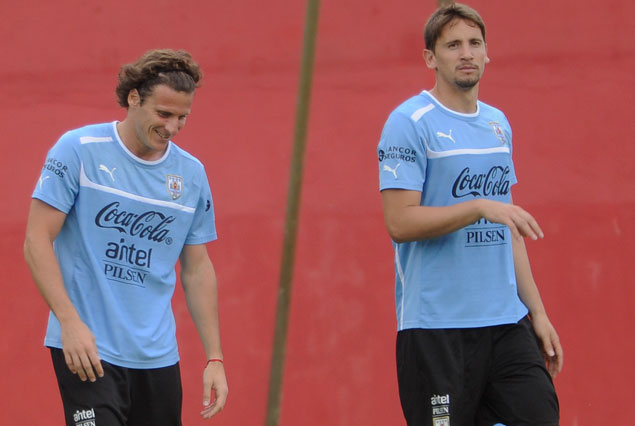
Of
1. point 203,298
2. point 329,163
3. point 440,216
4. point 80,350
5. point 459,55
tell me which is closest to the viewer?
point 80,350

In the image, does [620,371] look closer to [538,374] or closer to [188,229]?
[538,374]

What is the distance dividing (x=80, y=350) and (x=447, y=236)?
3.87ft

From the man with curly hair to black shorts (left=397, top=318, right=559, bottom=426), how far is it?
662 mm

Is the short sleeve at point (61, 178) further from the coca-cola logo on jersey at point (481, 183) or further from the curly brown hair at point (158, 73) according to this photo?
the coca-cola logo on jersey at point (481, 183)

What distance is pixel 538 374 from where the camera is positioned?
3.09 meters

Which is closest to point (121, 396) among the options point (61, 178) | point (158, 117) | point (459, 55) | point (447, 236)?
point (61, 178)

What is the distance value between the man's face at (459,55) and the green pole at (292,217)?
2094 millimetres

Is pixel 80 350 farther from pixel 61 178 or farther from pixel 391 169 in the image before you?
pixel 391 169

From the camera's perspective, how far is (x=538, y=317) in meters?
3.28

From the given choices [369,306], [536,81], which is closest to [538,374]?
[369,306]

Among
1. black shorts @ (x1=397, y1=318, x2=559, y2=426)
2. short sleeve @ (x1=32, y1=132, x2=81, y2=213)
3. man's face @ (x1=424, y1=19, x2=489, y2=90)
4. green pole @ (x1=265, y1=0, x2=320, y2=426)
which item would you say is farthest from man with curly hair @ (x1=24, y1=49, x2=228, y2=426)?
green pole @ (x1=265, y1=0, x2=320, y2=426)

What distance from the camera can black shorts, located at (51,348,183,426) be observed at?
2.89 meters

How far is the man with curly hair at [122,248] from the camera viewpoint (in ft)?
9.55

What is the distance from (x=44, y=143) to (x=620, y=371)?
3358mm
